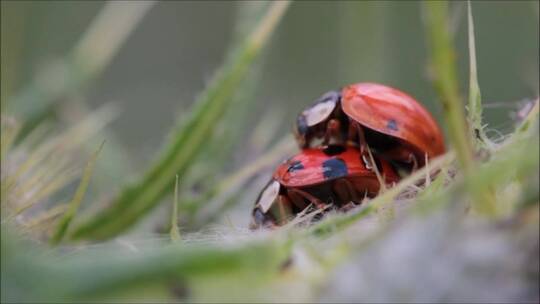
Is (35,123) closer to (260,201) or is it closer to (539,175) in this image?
(260,201)

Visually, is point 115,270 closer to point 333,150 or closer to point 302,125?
point 333,150

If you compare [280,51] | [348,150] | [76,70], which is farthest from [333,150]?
[280,51]

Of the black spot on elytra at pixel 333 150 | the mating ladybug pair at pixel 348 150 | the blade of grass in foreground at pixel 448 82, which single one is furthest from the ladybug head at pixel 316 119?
the blade of grass in foreground at pixel 448 82

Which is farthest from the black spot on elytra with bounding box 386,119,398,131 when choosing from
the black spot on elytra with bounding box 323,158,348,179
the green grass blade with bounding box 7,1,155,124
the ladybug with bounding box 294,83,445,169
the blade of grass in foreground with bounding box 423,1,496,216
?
the blade of grass in foreground with bounding box 423,1,496,216

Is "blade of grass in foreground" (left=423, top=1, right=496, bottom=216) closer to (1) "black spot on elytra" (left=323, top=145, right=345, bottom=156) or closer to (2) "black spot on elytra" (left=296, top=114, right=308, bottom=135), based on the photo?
(1) "black spot on elytra" (left=323, top=145, right=345, bottom=156)

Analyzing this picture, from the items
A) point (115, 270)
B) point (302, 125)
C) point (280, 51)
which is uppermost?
point (115, 270)

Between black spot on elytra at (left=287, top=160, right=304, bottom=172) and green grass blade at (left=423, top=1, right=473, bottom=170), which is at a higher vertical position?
green grass blade at (left=423, top=1, right=473, bottom=170)

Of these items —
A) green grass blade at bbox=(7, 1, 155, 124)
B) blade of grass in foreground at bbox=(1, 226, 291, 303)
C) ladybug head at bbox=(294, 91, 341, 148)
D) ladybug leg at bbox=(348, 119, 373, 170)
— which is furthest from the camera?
green grass blade at bbox=(7, 1, 155, 124)
